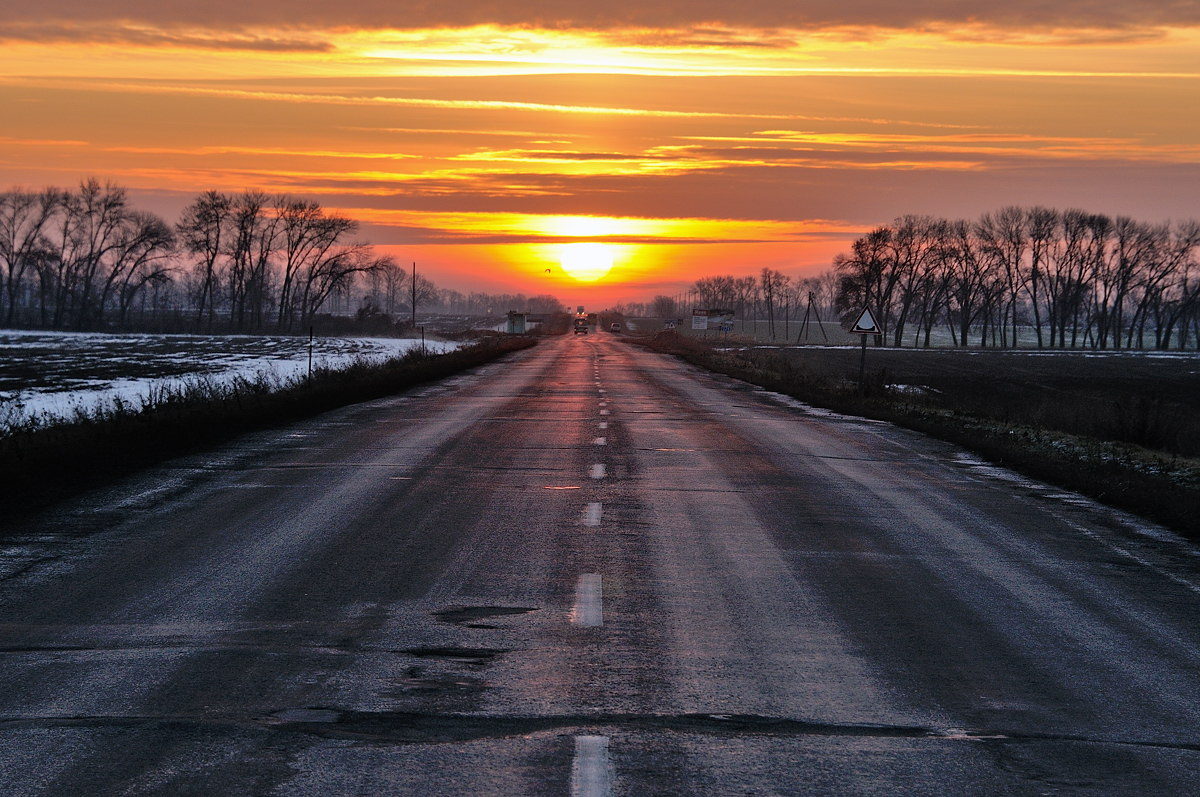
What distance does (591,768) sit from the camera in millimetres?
4848

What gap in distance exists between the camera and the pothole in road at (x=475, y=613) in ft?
24.4

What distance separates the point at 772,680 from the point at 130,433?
1374 centimetres

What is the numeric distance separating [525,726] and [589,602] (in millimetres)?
2642

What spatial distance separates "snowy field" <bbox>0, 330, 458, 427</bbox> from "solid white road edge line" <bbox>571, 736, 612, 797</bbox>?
17.1 m

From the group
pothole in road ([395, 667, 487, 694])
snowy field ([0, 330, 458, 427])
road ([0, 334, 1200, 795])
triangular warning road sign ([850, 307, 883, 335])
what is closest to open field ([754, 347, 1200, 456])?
triangular warning road sign ([850, 307, 883, 335])

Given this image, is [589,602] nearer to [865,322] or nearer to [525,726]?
[525,726]

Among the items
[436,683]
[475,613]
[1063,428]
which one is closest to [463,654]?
[436,683]

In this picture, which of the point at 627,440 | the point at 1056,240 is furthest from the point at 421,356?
the point at 1056,240

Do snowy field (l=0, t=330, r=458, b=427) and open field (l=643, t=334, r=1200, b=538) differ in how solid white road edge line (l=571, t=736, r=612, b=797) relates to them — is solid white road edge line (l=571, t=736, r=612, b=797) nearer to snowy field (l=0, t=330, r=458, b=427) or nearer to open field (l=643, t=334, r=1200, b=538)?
open field (l=643, t=334, r=1200, b=538)

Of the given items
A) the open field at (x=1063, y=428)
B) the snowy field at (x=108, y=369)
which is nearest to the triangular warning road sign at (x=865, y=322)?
the open field at (x=1063, y=428)

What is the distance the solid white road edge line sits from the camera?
461 cm

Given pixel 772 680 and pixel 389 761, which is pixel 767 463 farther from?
pixel 389 761

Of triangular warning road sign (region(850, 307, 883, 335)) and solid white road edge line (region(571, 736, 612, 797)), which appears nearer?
solid white road edge line (region(571, 736, 612, 797))

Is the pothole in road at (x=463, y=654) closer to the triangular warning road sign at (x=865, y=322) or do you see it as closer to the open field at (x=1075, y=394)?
the open field at (x=1075, y=394)
